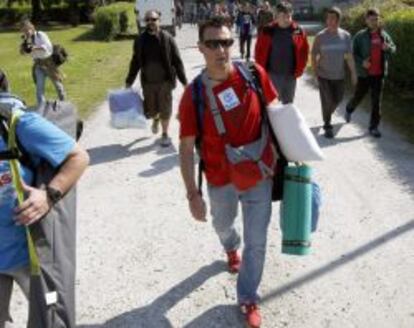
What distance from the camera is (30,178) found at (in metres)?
3.11

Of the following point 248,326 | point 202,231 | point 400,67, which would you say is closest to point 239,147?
point 248,326

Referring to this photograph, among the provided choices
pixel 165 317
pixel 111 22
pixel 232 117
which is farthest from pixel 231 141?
pixel 111 22

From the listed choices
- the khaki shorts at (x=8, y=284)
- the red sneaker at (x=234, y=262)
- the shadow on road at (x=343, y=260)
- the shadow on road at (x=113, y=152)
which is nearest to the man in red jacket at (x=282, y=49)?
the shadow on road at (x=113, y=152)

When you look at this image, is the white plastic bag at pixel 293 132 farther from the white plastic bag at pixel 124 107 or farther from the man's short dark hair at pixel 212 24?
the white plastic bag at pixel 124 107

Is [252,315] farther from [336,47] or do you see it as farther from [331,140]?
[336,47]

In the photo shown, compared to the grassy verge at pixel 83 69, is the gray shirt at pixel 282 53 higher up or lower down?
higher up

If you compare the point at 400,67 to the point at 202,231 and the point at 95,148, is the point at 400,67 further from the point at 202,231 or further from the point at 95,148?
the point at 202,231

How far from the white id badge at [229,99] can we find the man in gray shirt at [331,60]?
19.3ft

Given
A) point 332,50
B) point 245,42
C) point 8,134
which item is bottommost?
point 245,42

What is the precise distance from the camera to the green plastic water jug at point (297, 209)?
444 cm

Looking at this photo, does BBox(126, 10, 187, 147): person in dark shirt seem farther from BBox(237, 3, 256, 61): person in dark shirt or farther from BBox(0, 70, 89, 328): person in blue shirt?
BBox(237, 3, 256, 61): person in dark shirt

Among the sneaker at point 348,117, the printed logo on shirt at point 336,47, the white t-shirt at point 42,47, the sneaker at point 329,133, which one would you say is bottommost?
the sneaker at point 348,117

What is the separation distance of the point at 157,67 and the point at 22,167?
6.68m

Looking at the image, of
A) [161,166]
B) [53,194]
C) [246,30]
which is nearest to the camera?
[53,194]
